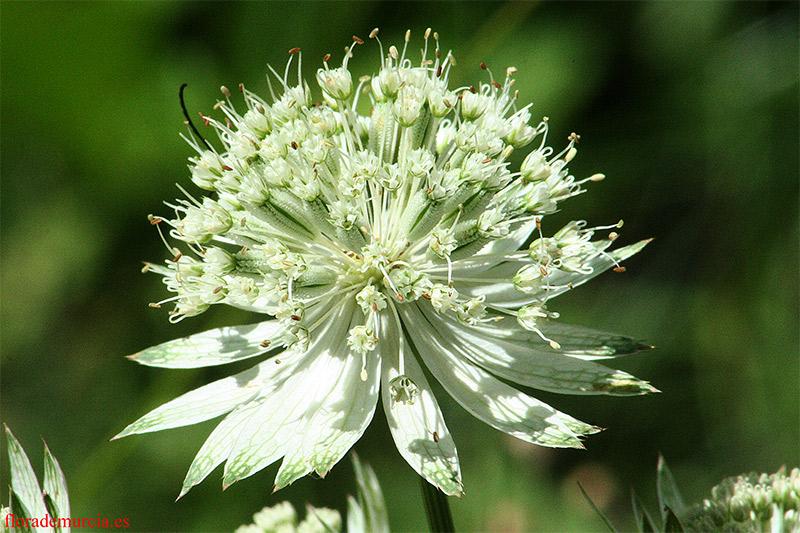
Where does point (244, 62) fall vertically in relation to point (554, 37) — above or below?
above

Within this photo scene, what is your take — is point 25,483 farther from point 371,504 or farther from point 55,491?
point 371,504

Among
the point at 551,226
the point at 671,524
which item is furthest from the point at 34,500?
the point at 551,226

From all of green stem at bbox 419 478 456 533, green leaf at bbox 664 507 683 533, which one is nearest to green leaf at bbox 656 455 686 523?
A: green leaf at bbox 664 507 683 533

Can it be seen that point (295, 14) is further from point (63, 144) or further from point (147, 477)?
point (147, 477)

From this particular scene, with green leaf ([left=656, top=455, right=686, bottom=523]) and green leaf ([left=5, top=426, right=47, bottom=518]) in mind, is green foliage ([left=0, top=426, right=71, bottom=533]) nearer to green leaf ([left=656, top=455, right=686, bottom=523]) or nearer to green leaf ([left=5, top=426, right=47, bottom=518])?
green leaf ([left=5, top=426, right=47, bottom=518])

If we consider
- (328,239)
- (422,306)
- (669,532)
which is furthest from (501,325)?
(669,532)

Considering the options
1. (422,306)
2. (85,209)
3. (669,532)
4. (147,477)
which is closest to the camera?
(669,532)

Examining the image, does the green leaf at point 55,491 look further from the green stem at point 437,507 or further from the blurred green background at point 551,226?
the blurred green background at point 551,226
